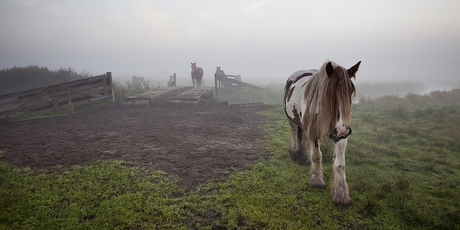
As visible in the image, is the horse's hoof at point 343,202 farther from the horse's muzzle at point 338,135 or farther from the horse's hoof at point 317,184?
the horse's muzzle at point 338,135

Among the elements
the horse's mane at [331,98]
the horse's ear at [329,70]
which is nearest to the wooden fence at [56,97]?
the horse's mane at [331,98]

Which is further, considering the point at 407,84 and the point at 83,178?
the point at 407,84

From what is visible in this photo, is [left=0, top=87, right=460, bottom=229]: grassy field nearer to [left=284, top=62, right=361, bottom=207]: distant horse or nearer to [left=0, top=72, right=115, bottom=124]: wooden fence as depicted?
[left=284, top=62, right=361, bottom=207]: distant horse

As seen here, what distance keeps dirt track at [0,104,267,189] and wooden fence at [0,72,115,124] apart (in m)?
0.54

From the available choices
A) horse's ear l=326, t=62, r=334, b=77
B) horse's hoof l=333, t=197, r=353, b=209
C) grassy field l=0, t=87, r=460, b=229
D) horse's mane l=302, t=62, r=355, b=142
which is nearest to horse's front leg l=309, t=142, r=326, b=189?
grassy field l=0, t=87, r=460, b=229

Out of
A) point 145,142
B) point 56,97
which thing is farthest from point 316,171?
point 56,97

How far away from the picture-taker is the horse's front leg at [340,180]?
10.2 ft

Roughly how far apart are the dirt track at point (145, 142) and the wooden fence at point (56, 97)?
21.3 inches

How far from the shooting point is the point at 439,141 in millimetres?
6164

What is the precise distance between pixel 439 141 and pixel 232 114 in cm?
731

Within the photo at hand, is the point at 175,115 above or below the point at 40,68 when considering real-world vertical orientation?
below

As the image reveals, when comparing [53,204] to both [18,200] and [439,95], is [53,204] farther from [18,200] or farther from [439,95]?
[439,95]

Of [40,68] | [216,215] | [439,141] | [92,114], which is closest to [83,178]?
[216,215]

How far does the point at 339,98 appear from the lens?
9.25ft
